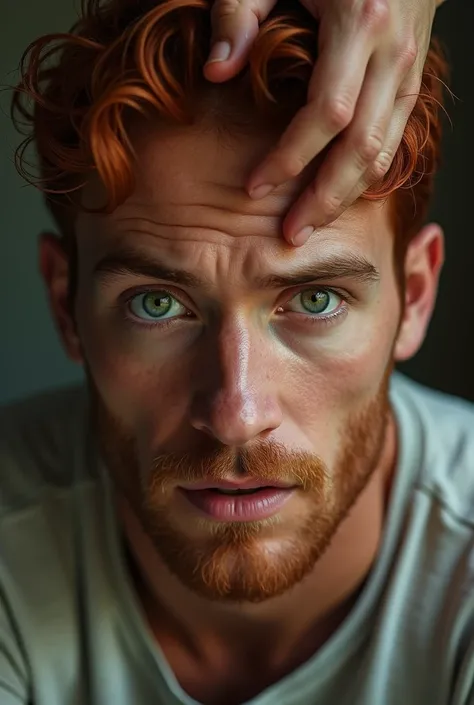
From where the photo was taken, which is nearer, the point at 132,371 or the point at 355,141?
the point at 355,141

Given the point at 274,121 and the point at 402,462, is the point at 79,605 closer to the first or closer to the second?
the point at 402,462

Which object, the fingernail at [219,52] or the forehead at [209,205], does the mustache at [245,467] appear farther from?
the fingernail at [219,52]

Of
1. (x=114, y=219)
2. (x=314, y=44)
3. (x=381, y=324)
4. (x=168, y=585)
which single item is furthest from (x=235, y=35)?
(x=168, y=585)

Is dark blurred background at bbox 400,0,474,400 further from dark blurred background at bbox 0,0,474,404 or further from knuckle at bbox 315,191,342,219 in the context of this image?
knuckle at bbox 315,191,342,219

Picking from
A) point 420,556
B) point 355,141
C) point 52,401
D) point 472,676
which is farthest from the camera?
point 52,401

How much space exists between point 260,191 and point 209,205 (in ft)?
0.21

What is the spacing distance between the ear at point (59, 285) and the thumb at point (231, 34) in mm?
412

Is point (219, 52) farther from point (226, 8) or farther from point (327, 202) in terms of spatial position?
point (327, 202)

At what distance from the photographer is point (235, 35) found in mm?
893

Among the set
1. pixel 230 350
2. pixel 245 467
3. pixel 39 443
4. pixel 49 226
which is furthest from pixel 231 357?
pixel 49 226

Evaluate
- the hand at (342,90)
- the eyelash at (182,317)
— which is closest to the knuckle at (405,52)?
the hand at (342,90)

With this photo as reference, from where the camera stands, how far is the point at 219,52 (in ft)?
2.93

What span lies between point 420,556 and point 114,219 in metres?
0.55

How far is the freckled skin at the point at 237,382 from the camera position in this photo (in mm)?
951
